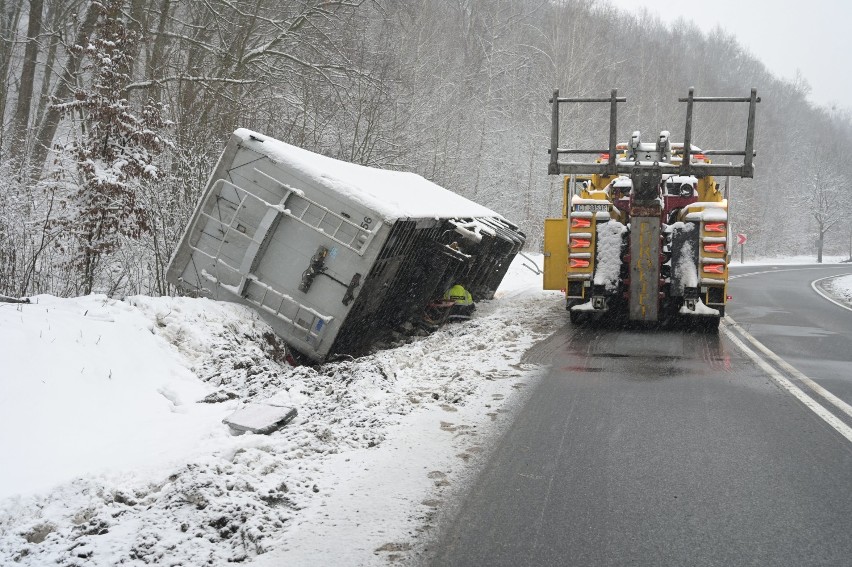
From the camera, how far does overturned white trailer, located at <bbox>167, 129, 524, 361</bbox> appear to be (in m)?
8.26

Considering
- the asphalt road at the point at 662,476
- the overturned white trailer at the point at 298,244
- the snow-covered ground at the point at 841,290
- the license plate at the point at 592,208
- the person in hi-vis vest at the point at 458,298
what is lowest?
the snow-covered ground at the point at 841,290

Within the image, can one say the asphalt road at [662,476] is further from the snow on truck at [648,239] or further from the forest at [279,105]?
the forest at [279,105]

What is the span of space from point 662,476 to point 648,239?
646 centimetres

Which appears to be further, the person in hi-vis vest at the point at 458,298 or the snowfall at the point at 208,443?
the person in hi-vis vest at the point at 458,298

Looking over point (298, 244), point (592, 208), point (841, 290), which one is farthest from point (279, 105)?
point (841, 290)

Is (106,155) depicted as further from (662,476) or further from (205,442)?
(662,476)

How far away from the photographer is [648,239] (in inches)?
409

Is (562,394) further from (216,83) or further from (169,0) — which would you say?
(169,0)

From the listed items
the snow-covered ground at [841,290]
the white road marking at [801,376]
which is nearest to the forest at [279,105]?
the white road marking at [801,376]

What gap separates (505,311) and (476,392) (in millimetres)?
6428

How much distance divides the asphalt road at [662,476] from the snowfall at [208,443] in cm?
Result: 29

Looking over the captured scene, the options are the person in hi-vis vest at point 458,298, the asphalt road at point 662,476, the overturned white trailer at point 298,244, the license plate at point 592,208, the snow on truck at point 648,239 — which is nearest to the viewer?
the asphalt road at point 662,476

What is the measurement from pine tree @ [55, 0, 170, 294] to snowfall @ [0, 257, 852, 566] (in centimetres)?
374

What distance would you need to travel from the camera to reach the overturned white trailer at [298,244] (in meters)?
8.26
